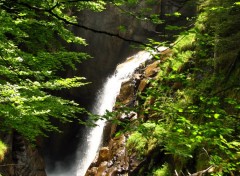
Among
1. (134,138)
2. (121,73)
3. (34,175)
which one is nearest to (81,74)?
(121,73)

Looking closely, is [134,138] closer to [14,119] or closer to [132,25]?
[14,119]

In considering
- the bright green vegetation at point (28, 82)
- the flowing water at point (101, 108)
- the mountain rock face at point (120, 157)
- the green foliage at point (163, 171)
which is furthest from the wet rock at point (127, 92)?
the bright green vegetation at point (28, 82)

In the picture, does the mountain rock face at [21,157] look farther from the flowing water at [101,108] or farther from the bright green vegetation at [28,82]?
the flowing water at [101,108]

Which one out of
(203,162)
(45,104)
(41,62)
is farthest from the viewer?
(203,162)

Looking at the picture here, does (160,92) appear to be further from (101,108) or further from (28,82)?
(101,108)

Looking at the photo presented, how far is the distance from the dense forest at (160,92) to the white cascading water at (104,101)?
29.7 ft

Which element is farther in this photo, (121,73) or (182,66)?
(121,73)

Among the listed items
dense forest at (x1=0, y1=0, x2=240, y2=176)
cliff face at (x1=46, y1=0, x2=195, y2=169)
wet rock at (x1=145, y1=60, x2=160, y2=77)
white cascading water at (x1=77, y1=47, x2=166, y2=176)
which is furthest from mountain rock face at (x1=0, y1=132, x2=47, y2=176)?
cliff face at (x1=46, y1=0, x2=195, y2=169)

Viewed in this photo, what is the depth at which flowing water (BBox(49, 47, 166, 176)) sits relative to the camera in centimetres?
1944

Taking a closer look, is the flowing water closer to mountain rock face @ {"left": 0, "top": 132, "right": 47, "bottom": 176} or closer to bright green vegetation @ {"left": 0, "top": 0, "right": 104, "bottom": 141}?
mountain rock face @ {"left": 0, "top": 132, "right": 47, "bottom": 176}

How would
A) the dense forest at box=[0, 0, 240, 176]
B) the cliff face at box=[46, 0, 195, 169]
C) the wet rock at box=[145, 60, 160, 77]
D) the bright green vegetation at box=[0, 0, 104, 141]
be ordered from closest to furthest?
the dense forest at box=[0, 0, 240, 176] → the bright green vegetation at box=[0, 0, 104, 141] → the wet rock at box=[145, 60, 160, 77] → the cliff face at box=[46, 0, 195, 169]

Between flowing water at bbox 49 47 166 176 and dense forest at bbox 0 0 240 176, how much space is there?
910 centimetres

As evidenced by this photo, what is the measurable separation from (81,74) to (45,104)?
18552mm

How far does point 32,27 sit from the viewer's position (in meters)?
7.09
